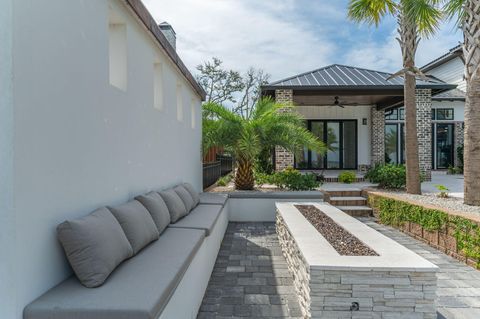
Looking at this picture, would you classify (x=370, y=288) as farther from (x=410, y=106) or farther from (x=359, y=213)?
(x=410, y=106)

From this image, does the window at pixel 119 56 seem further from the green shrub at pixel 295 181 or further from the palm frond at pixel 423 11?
the palm frond at pixel 423 11

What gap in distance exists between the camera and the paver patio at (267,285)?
11.4 feet

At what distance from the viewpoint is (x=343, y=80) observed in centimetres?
1179

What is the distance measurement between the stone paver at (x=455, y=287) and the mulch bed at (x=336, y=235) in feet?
3.18

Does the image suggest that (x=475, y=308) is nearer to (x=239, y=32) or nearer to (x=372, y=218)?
(x=372, y=218)

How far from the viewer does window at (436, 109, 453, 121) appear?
17.5 m

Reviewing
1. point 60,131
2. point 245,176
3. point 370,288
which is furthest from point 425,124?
point 60,131

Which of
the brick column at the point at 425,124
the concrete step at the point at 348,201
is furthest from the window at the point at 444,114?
the concrete step at the point at 348,201

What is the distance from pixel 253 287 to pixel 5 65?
3428 millimetres

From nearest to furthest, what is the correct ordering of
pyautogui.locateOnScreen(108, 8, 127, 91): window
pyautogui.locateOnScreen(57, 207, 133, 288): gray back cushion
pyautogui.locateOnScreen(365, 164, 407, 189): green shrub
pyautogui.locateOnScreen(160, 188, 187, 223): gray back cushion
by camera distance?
pyautogui.locateOnScreen(57, 207, 133, 288): gray back cushion < pyautogui.locateOnScreen(108, 8, 127, 91): window < pyautogui.locateOnScreen(160, 188, 187, 223): gray back cushion < pyautogui.locateOnScreen(365, 164, 407, 189): green shrub

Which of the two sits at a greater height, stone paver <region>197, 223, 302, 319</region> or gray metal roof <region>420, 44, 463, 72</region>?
gray metal roof <region>420, 44, 463, 72</region>

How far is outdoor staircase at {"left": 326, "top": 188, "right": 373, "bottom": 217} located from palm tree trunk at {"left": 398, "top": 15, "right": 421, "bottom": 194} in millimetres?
1204

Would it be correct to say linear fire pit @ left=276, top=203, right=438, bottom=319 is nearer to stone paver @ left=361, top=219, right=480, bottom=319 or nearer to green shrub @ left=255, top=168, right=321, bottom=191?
stone paver @ left=361, top=219, right=480, bottom=319

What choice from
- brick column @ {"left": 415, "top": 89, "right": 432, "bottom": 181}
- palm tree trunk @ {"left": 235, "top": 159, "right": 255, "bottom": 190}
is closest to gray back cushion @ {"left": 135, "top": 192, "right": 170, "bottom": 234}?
palm tree trunk @ {"left": 235, "top": 159, "right": 255, "bottom": 190}
